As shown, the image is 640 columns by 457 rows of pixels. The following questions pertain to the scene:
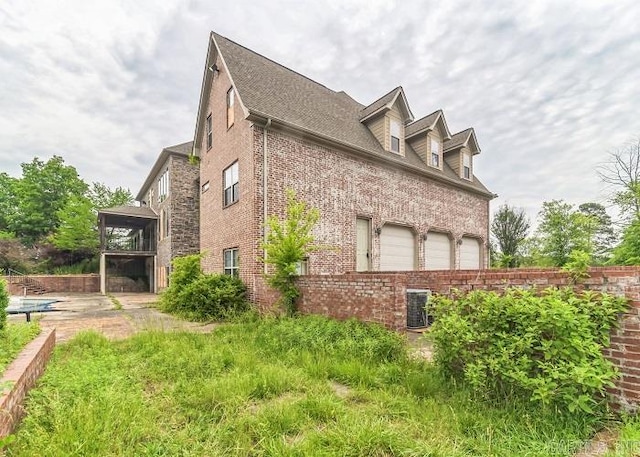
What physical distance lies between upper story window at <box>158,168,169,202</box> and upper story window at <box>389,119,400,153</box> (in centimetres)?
1393

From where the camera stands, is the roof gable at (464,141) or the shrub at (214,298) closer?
the shrub at (214,298)

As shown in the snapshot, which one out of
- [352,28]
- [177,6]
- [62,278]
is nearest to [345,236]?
[352,28]

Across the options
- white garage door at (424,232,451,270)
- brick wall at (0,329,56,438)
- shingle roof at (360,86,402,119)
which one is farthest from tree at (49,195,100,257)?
white garage door at (424,232,451,270)

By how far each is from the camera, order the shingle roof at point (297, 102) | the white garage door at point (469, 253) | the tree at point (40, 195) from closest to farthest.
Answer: the shingle roof at point (297, 102)
the white garage door at point (469, 253)
the tree at point (40, 195)

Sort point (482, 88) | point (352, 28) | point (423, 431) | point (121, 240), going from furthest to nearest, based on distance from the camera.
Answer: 1. point (121, 240)
2. point (482, 88)
3. point (352, 28)
4. point (423, 431)

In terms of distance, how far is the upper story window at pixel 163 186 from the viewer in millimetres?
19812

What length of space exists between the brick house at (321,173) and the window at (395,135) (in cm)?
5

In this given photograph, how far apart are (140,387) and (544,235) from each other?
29785mm

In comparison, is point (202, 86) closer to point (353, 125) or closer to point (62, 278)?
point (353, 125)

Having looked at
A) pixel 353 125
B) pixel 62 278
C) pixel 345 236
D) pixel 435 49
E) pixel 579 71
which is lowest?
pixel 62 278

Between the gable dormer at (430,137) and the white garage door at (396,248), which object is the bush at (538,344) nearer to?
the white garage door at (396,248)

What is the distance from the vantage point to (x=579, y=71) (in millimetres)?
13250

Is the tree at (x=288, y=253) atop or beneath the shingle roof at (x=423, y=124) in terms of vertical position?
beneath

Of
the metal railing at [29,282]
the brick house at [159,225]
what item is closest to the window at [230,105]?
the brick house at [159,225]
